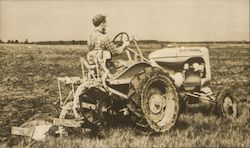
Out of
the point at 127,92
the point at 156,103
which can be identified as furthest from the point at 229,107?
the point at 127,92

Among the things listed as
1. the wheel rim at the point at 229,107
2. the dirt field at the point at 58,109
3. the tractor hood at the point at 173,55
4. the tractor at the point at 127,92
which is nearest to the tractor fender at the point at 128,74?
the tractor at the point at 127,92

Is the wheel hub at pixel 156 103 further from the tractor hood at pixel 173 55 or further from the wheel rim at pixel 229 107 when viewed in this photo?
the wheel rim at pixel 229 107

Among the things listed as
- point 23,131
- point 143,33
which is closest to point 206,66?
point 143,33

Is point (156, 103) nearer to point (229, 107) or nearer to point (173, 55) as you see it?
point (173, 55)

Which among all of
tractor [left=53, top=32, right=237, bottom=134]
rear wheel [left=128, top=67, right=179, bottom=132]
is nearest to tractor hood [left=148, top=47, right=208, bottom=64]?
tractor [left=53, top=32, right=237, bottom=134]

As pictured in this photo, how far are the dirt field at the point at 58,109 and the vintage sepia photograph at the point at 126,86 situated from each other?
0.05 feet

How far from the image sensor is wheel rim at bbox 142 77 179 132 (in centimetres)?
541

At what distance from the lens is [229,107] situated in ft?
22.1

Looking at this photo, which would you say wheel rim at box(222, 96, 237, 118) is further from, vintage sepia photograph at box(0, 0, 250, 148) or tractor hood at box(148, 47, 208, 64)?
tractor hood at box(148, 47, 208, 64)

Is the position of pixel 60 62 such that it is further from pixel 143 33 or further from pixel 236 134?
pixel 236 134

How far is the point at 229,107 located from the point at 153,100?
5.79 ft

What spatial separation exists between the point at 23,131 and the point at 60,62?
327 inches

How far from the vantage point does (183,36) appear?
23.3 feet

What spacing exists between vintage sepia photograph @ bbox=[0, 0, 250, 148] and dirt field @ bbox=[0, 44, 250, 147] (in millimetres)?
16
